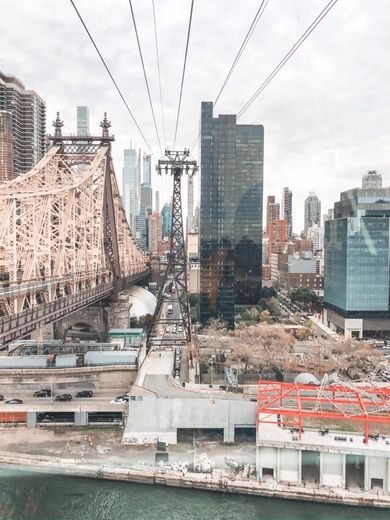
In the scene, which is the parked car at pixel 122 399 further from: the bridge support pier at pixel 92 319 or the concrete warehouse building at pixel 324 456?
the bridge support pier at pixel 92 319

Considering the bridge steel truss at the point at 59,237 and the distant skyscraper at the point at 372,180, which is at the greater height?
the distant skyscraper at the point at 372,180

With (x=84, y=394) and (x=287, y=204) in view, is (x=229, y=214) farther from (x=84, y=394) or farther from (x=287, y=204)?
(x=287, y=204)

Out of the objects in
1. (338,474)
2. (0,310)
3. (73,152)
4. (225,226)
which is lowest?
(338,474)

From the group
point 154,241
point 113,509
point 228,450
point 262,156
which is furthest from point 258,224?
point 154,241

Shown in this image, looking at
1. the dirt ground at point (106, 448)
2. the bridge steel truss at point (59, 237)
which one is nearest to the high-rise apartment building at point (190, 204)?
the bridge steel truss at point (59, 237)

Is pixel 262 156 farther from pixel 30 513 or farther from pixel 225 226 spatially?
pixel 30 513
